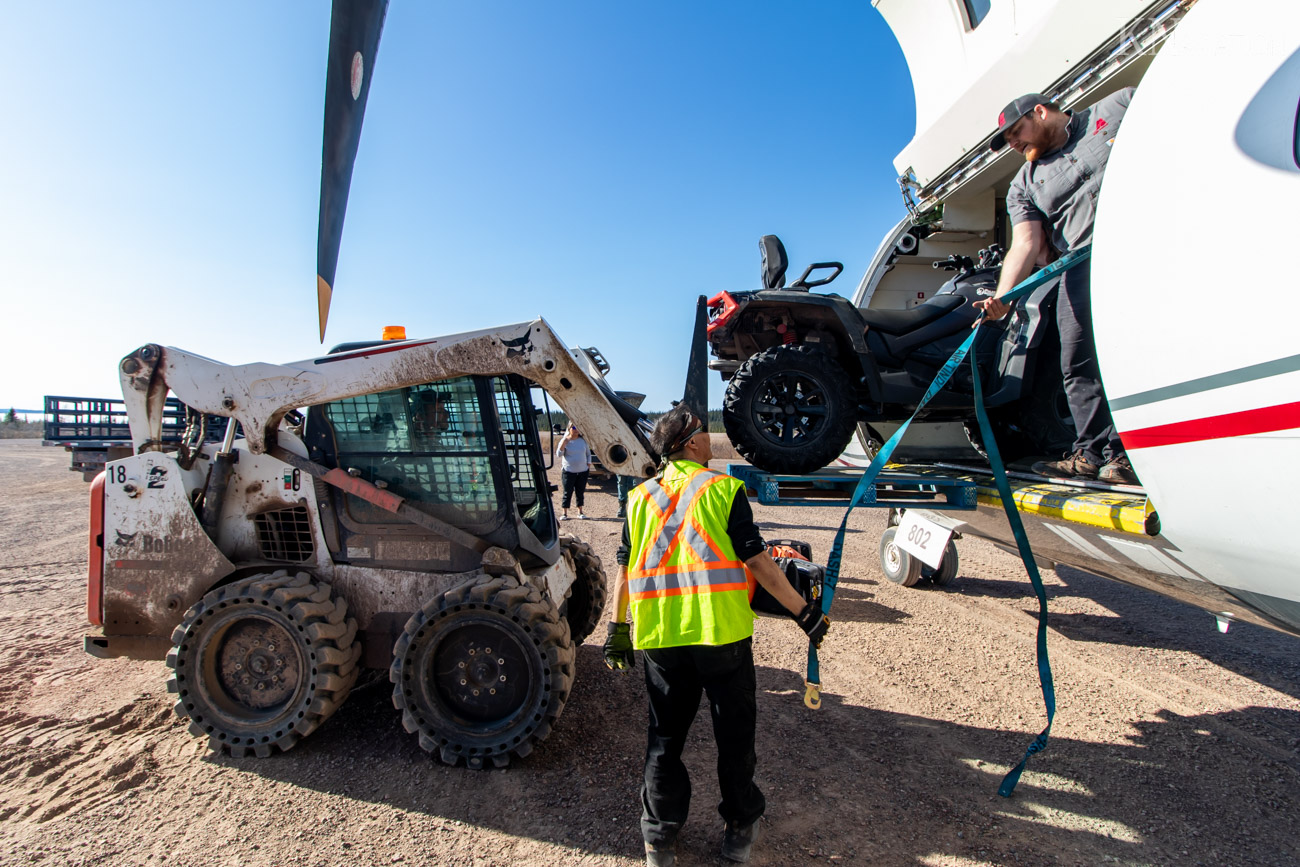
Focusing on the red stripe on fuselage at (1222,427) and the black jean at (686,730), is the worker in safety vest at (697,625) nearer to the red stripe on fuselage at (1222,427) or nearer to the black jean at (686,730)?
the black jean at (686,730)

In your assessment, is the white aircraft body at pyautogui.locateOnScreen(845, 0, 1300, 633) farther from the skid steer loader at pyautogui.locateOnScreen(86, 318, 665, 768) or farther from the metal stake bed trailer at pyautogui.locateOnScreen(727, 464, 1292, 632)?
the skid steer loader at pyautogui.locateOnScreen(86, 318, 665, 768)

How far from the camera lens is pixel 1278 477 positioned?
72.6 inches

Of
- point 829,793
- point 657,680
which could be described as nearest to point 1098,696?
point 829,793

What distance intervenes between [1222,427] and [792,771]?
2471 millimetres

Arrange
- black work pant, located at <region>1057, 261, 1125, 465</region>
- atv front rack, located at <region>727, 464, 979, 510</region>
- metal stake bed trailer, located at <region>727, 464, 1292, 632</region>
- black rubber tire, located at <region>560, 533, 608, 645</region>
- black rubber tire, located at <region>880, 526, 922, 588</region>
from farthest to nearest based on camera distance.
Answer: black rubber tire, located at <region>880, 526, 922, 588</region>
black rubber tire, located at <region>560, 533, 608, 645</region>
atv front rack, located at <region>727, 464, 979, 510</region>
black work pant, located at <region>1057, 261, 1125, 465</region>
metal stake bed trailer, located at <region>727, 464, 1292, 632</region>

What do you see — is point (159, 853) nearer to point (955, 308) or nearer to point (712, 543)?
point (712, 543)

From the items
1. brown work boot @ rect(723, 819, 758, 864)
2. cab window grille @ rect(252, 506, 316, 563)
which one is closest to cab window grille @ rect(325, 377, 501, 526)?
cab window grille @ rect(252, 506, 316, 563)

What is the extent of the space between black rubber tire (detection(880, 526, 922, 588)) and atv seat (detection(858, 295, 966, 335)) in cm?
305

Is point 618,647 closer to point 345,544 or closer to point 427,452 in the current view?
point 427,452

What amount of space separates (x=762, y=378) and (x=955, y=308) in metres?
1.77

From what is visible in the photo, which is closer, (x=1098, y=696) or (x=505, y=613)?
(x=505, y=613)

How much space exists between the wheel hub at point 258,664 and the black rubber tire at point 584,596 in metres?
1.81

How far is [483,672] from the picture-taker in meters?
3.39

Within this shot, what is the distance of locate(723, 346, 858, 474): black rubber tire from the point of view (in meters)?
4.05
